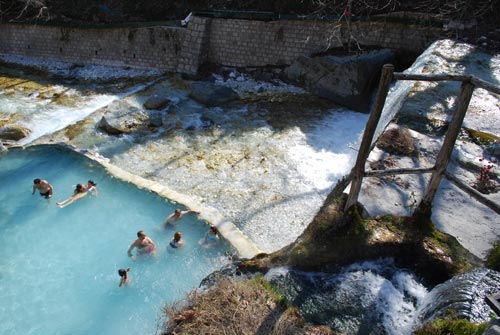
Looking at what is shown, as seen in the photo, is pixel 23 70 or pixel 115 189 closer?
pixel 115 189

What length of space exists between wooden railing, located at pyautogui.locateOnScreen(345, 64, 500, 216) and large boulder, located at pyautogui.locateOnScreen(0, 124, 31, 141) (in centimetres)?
949

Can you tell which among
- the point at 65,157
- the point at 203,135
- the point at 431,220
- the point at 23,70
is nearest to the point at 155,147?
the point at 203,135

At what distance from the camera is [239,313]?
15.0 feet

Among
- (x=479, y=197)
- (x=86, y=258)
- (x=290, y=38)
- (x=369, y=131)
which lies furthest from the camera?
(x=290, y=38)

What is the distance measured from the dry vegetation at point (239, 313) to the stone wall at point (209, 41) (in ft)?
34.5

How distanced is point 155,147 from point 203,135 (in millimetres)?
1385

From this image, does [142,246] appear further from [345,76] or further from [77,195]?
[345,76]

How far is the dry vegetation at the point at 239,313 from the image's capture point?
4328 millimetres

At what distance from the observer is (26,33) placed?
1659 centimetres

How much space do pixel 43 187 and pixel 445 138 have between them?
8.10 metres

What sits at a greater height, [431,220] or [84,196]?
[431,220]

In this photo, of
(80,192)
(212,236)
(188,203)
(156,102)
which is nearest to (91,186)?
(80,192)

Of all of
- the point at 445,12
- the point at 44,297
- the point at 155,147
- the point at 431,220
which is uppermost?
the point at 445,12

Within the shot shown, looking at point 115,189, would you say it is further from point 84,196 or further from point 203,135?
point 203,135
